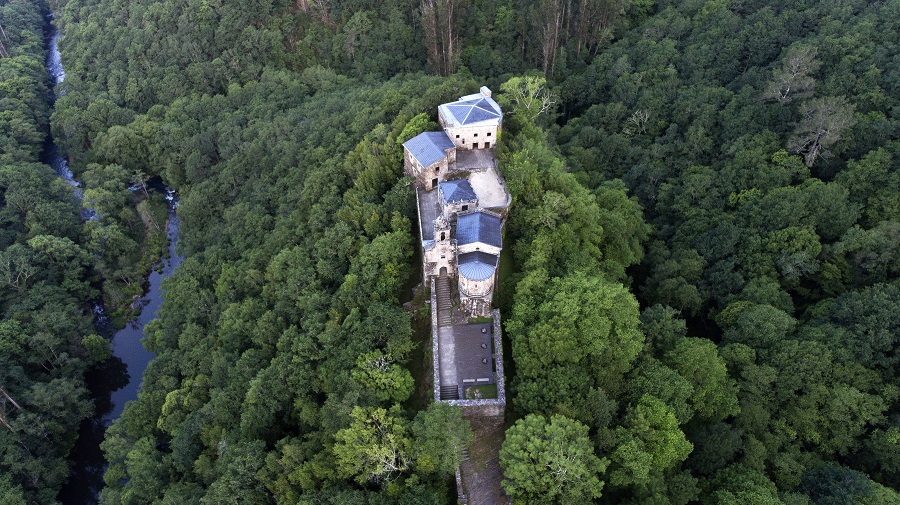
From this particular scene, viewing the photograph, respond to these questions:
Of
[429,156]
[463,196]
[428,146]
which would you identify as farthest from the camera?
[428,146]

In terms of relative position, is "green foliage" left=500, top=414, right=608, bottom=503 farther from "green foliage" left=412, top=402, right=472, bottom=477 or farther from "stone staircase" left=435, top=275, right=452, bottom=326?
"stone staircase" left=435, top=275, right=452, bottom=326

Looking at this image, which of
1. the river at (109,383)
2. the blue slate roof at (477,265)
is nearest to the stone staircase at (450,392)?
the blue slate roof at (477,265)

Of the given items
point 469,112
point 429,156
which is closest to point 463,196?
point 429,156

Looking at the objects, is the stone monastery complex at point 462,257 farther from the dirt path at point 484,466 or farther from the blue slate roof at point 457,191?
the dirt path at point 484,466

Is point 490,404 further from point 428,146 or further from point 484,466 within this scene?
point 428,146

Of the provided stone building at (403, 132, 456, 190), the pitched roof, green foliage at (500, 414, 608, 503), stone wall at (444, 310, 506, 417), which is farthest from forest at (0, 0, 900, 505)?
the pitched roof

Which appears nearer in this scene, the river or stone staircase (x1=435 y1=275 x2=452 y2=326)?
stone staircase (x1=435 y1=275 x2=452 y2=326)
